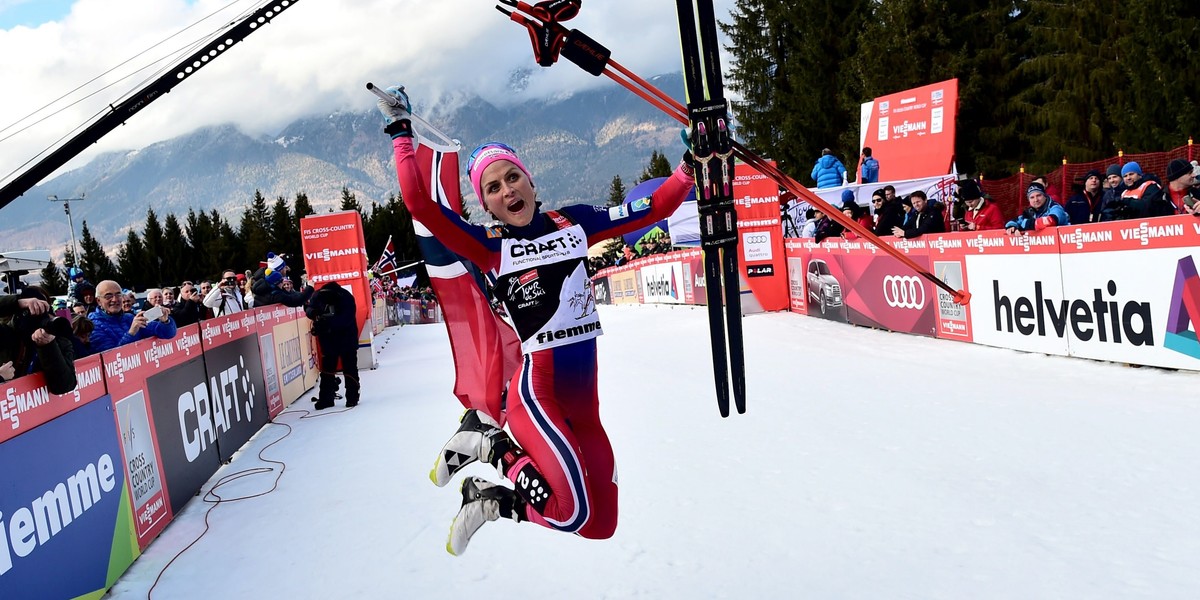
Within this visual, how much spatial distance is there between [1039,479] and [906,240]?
22.8 ft

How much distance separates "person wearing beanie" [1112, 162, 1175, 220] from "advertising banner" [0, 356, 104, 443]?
920 centimetres

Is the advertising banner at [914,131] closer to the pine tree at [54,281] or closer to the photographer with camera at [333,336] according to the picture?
the photographer with camera at [333,336]

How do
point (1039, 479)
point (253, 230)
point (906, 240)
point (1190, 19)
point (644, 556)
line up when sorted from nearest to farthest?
point (644, 556), point (1039, 479), point (906, 240), point (1190, 19), point (253, 230)

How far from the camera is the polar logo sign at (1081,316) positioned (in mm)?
8109

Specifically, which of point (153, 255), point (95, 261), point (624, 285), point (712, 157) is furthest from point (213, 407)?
point (153, 255)

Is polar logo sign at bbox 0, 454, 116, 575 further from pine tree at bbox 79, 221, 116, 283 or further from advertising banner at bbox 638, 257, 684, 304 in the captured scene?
pine tree at bbox 79, 221, 116, 283

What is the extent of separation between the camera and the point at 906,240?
11688 millimetres

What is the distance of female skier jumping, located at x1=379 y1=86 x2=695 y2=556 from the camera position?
3508mm

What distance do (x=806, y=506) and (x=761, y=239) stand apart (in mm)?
11892

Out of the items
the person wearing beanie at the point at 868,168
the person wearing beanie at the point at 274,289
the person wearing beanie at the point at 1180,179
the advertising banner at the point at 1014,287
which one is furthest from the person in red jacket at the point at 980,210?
the person wearing beanie at the point at 274,289

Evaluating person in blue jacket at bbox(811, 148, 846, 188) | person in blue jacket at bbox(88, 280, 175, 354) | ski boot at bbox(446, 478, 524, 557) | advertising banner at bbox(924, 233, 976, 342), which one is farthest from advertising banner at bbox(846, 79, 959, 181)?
ski boot at bbox(446, 478, 524, 557)

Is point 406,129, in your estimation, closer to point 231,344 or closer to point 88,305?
point 231,344

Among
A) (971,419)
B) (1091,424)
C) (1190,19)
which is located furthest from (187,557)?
(1190,19)

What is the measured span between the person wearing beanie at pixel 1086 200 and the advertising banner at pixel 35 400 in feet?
31.2
